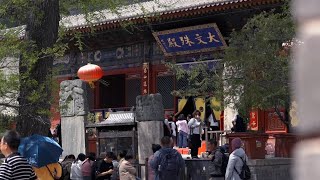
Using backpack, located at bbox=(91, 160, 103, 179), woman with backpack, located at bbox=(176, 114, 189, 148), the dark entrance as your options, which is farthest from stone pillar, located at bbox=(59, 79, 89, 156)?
the dark entrance

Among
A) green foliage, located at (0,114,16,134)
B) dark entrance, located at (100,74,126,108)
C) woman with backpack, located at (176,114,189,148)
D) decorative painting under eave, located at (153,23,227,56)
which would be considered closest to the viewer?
green foliage, located at (0,114,16,134)

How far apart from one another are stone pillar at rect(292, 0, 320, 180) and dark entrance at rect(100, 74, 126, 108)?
74.7 feet

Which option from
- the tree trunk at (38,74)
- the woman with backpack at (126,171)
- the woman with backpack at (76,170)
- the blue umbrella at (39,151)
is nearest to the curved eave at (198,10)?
the woman with backpack at (76,170)

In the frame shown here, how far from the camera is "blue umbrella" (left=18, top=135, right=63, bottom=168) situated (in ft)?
21.9

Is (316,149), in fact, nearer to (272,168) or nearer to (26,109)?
(26,109)

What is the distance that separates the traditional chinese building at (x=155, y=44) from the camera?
56.2 ft

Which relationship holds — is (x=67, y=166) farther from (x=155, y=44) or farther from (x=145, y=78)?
(x=155, y=44)

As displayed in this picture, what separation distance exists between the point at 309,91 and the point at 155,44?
1937cm

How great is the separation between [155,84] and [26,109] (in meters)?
12.6

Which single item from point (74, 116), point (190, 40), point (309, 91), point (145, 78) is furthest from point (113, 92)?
point (309, 91)

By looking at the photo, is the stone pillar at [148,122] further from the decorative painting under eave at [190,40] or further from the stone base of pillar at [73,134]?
the decorative painting under eave at [190,40]

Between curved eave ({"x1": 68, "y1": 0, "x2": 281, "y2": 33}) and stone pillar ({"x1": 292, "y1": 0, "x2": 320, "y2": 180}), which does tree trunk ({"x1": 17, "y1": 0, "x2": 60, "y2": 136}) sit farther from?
curved eave ({"x1": 68, "y1": 0, "x2": 281, "y2": 33})

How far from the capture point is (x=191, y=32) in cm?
1814

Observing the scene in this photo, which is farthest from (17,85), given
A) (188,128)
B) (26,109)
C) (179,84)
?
(179,84)
